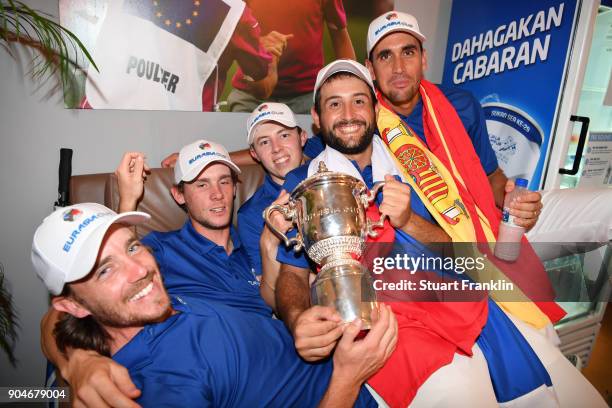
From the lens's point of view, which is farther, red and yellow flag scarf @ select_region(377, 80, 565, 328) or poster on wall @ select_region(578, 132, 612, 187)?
poster on wall @ select_region(578, 132, 612, 187)

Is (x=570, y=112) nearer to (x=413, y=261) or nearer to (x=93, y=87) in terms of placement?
(x=413, y=261)

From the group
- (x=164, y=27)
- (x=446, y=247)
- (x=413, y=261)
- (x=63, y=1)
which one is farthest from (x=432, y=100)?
(x=63, y=1)

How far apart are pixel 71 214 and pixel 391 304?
1.06m

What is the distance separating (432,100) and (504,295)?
969 mm

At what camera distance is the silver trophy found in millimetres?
951

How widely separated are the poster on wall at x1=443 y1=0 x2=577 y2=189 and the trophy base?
78.6 inches

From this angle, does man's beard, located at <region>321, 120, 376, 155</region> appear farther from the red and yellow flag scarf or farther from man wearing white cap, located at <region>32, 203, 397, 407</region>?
man wearing white cap, located at <region>32, 203, 397, 407</region>

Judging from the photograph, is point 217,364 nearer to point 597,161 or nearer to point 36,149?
point 36,149

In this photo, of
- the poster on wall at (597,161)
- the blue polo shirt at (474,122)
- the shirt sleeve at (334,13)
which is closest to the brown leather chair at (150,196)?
the blue polo shirt at (474,122)

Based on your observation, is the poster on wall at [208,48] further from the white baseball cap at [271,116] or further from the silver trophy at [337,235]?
the silver trophy at [337,235]

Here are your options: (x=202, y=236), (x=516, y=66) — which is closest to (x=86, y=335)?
(x=202, y=236)

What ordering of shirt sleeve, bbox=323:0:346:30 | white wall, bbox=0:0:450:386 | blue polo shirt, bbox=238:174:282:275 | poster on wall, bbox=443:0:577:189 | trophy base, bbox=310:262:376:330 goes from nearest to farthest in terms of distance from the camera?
trophy base, bbox=310:262:376:330 < blue polo shirt, bbox=238:174:282:275 < white wall, bbox=0:0:450:386 < poster on wall, bbox=443:0:577:189 < shirt sleeve, bbox=323:0:346:30

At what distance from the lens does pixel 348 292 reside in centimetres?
95

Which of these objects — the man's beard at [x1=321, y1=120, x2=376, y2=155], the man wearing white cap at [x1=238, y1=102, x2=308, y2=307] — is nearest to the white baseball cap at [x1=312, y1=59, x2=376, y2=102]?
the man's beard at [x1=321, y1=120, x2=376, y2=155]
